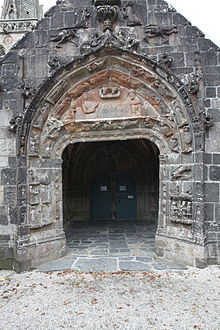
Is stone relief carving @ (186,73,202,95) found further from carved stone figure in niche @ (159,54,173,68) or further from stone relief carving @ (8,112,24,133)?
stone relief carving @ (8,112,24,133)

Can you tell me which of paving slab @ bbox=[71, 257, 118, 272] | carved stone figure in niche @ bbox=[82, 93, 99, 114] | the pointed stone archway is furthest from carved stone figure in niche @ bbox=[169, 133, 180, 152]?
paving slab @ bbox=[71, 257, 118, 272]

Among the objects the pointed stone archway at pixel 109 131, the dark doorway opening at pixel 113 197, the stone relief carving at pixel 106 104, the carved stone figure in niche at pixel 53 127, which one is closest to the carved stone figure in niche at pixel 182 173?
the pointed stone archway at pixel 109 131

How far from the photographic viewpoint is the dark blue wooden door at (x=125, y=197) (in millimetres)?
8531

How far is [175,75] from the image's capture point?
4.22 metres

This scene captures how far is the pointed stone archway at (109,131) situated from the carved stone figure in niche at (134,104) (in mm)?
20

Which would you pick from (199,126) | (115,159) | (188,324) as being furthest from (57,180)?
(115,159)

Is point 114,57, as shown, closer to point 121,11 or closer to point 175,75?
point 121,11

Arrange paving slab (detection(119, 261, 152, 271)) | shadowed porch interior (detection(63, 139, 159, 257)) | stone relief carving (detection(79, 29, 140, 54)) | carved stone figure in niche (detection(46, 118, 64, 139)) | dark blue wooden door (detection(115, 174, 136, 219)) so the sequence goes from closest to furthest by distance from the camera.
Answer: paving slab (detection(119, 261, 152, 271)), stone relief carving (detection(79, 29, 140, 54)), carved stone figure in niche (detection(46, 118, 64, 139)), shadowed porch interior (detection(63, 139, 159, 257)), dark blue wooden door (detection(115, 174, 136, 219))

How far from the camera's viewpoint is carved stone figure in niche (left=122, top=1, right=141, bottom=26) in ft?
14.6

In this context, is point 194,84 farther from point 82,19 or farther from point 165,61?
point 82,19

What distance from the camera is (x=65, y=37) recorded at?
442cm

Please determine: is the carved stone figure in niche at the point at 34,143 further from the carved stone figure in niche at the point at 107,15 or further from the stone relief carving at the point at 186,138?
the stone relief carving at the point at 186,138

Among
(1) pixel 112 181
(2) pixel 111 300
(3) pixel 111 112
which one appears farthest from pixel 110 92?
(1) pixel 112 181

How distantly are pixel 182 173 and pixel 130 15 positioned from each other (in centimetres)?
317
